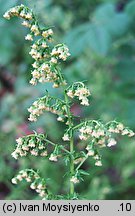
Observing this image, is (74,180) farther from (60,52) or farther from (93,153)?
(60,52)

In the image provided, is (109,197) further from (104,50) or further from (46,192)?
(46,192)

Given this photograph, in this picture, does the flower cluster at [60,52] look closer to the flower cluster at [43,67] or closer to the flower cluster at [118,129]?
the flower cluster at [43,67]

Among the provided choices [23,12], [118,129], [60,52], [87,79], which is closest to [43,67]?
[60,52]

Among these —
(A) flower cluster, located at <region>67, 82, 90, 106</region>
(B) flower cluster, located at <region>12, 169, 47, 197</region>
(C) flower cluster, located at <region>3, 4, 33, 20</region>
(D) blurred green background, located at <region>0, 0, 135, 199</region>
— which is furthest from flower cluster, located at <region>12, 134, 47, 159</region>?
(D) blurred green background, located at <region>0, 0, 135, 199</region>

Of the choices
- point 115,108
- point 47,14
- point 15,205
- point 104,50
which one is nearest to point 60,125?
point 115,108

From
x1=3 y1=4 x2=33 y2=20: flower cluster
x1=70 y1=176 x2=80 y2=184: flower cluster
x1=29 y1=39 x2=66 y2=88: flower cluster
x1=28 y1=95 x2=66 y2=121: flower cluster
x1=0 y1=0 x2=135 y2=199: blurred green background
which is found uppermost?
x1=0 y1=0 x2=135 y2=199: blurred green background

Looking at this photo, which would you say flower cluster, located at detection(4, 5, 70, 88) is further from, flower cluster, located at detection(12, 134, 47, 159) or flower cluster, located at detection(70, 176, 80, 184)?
flower cluster, located at detection(70, 176, 80, 184)

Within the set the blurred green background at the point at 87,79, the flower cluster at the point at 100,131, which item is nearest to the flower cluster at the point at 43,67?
the flower cluster at the point at 100,131
